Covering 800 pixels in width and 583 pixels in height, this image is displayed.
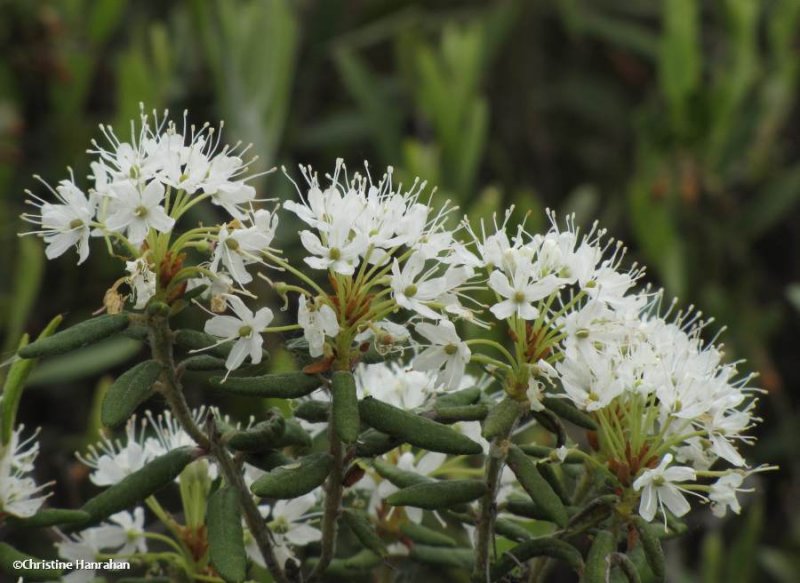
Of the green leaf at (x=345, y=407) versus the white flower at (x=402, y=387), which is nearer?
the green leaf at (x=345, y=407)

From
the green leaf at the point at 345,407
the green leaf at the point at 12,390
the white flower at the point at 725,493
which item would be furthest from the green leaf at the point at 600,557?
the green leaf at the point at 12,390

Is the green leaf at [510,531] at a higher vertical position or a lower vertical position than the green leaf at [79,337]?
lower

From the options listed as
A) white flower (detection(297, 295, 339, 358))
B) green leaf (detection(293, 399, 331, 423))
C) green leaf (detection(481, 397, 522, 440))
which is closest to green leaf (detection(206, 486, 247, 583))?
green leaf (detection(293, 399, 331, 423))

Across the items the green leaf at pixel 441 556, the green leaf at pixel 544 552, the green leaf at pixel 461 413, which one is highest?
the green leaf at pixel 461 413

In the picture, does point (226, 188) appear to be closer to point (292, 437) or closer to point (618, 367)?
point (292, 437)

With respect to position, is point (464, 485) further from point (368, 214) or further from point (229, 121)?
point (229, 121)

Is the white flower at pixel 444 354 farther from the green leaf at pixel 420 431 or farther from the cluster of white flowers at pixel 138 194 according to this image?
the cluster of white flowers at pixel 138 194
